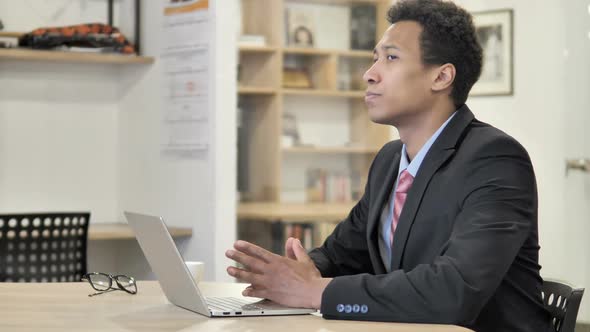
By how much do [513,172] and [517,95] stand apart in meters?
2.59

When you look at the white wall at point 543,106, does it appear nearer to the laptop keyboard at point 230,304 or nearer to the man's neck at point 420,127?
the man's neck at point 420,127

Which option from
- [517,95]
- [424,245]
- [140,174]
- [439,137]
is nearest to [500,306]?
[424,245]

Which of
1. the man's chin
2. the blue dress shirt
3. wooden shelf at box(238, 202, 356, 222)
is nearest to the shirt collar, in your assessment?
the blue dress shirt

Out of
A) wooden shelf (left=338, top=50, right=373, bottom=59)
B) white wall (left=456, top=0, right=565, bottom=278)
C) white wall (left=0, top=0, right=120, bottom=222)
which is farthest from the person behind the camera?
wooden shelf (left=338, top=50, right=373, bottom=59)

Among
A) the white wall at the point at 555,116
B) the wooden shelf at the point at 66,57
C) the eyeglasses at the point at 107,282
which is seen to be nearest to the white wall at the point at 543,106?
the white wall at the point at 555,116

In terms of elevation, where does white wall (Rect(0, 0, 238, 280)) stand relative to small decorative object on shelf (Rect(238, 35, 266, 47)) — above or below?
below

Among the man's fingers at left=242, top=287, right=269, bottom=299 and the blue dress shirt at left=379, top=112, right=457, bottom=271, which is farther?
the blue dress shirt at left=379, top=112, right=457, bottom=271

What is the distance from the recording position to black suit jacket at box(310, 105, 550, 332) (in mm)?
1801

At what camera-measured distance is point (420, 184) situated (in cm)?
208

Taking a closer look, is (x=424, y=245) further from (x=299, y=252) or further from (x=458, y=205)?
(x=299, y=252)

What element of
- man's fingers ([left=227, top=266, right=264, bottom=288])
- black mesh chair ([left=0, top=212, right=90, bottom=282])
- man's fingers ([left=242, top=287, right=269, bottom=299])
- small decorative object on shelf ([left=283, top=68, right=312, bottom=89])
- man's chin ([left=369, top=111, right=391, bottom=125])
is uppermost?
small decorative object on shelf ([left=283, top=68, right=312, bottom=89])

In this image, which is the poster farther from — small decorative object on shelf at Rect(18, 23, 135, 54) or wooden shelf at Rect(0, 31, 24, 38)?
wooden shelf at Rect(0, 31, 24, 38)

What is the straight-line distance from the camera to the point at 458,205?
2002 millimetres

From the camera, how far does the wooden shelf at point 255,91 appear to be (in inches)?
187
